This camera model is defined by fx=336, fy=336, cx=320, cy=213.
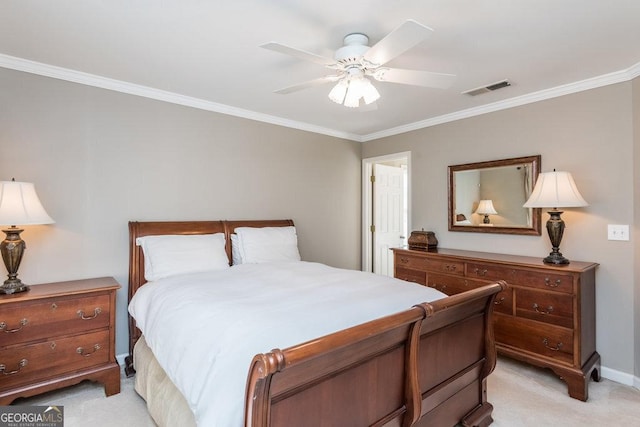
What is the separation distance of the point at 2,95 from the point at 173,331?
2.25 m

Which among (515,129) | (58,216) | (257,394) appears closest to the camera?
(257,394)

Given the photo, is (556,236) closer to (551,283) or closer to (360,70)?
(551,283)

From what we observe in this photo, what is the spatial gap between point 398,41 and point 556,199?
197 centimetres

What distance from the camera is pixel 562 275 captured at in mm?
2574

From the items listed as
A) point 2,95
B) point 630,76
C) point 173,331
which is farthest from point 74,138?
point 630,76

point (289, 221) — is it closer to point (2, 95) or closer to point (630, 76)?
point (2, 95)

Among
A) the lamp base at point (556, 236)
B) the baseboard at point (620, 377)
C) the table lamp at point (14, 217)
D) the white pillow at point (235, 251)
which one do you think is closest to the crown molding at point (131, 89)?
the table lamp at point (14, 217)

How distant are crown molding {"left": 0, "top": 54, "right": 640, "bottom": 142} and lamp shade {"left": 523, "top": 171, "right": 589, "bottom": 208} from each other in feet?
2.63

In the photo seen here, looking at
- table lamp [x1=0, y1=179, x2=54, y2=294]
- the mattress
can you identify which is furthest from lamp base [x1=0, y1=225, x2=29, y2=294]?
the mattress

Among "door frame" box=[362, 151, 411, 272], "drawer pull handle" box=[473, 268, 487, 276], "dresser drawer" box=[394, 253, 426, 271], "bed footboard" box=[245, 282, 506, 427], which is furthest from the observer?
"door frame" box=[362, 151, 411, 272]

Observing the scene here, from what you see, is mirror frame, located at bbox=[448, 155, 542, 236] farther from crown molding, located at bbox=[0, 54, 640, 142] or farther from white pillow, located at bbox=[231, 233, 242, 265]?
white pillow, located at bbox=[231, 233, 242, 265]

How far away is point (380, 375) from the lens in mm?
1541

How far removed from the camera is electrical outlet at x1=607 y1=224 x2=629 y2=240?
104 inches

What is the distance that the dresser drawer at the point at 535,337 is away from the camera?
2551 mm
